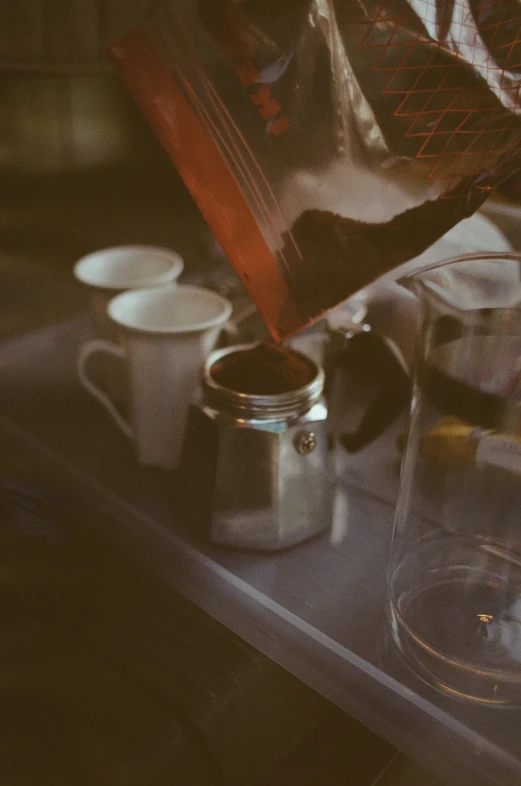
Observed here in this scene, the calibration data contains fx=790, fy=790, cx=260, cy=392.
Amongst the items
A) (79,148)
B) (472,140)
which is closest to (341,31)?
(472,140)

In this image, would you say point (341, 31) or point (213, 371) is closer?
point (341, 31)

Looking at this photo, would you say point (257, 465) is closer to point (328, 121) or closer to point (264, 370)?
point (264, 370)

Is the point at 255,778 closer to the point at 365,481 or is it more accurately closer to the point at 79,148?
the point at 365,481

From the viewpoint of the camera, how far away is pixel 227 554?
492 millimetres

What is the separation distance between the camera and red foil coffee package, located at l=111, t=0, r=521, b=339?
0.35 metres

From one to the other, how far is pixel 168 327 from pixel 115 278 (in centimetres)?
16

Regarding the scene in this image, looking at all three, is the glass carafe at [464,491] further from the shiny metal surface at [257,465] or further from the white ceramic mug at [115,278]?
the white ceramic mug at [115,278]

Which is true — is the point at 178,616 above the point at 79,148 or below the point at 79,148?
below

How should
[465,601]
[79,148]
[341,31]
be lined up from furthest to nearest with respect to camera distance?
[79,148], [465,601], [341,31]

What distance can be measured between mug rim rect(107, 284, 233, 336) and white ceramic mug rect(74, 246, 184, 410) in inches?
0.6

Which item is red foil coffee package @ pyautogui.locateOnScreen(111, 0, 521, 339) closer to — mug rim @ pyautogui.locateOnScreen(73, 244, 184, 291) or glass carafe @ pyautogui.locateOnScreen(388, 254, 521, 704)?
glass carafe @ pyautogui.locateOnScreen(388, 254, 521, 704)

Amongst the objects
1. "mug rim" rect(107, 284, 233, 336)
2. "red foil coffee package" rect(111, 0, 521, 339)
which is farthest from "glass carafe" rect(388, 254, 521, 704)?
"mug rim" rect(107, 284, 233, 336)

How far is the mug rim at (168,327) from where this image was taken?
52 centimetres

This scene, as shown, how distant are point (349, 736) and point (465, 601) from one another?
0.34ft
